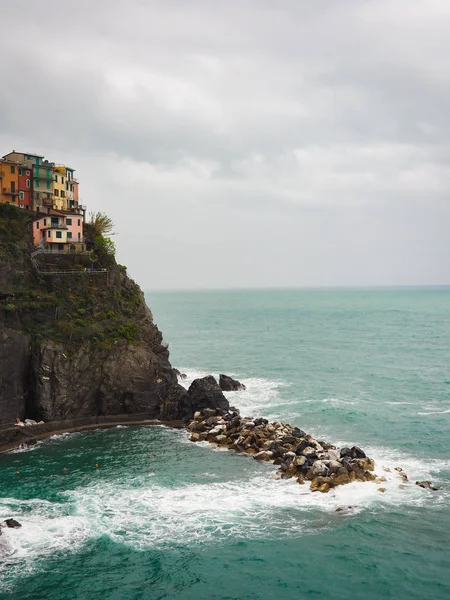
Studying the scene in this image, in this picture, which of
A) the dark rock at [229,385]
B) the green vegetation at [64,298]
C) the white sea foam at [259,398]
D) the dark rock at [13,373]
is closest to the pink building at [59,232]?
the green vegetation at [64,298]

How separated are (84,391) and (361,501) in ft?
133

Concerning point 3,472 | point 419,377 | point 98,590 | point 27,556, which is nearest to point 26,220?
point 3,472

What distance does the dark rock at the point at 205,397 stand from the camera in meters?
77.8

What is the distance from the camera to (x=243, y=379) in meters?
106

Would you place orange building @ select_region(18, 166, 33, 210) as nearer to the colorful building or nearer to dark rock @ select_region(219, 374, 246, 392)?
the colorful building

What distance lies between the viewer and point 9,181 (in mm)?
95125

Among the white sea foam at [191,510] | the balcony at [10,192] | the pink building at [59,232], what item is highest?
the balcony at [10,192]

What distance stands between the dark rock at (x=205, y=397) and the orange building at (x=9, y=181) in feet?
150

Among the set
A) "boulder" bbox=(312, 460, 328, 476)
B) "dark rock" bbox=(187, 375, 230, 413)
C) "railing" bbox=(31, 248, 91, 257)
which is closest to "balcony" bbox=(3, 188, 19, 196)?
"railing" bbox=(31, 248, 91, 257)

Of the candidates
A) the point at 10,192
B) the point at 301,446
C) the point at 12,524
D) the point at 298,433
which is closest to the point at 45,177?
the point at 10,192

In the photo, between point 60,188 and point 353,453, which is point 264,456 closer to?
point 353,453

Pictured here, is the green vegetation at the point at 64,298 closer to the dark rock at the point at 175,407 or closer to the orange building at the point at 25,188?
the dark rock at the point at 175,407

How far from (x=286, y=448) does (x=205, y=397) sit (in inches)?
715

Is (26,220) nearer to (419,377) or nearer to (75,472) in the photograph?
(75,472)
